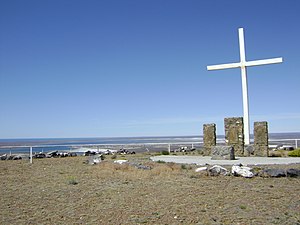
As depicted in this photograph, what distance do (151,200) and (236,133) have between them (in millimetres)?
13604

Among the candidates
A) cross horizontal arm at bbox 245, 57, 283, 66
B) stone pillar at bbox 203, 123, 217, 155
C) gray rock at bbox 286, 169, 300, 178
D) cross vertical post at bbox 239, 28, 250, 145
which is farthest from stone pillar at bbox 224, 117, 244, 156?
gray rock at bbox 286, 169, 300, 178

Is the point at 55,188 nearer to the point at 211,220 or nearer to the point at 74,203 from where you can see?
the point at 74,203

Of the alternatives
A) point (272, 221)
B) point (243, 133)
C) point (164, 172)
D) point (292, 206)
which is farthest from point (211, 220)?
point (243, 133)

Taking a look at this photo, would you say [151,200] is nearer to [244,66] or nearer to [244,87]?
A: [244,87]

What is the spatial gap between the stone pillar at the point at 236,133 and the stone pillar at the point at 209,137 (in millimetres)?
810

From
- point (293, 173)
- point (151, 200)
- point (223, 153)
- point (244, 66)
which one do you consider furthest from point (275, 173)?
point (244, 66)

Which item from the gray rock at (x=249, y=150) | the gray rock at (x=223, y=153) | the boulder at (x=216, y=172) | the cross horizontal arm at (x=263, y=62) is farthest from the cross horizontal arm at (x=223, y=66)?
the boulder at (x=216, y=172)

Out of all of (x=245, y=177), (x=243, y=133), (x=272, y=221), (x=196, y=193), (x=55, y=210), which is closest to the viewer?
(x=272, y=221)

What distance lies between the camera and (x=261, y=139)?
63.7ft

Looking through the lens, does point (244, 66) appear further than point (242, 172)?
Yes

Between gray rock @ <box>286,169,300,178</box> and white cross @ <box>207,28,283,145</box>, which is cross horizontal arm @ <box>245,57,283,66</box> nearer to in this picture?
white cross @ <box>207,28,283,145</box>

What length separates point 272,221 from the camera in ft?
18.9

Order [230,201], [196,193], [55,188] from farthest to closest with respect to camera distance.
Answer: [55,188] < [196,193] < [230,201]

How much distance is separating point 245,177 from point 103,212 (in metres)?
5.65
